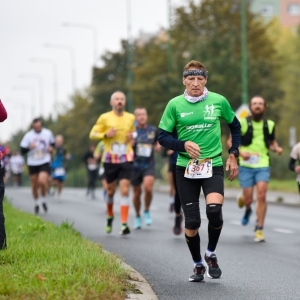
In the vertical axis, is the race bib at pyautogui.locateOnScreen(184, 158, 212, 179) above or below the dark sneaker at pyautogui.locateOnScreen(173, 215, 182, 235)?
above

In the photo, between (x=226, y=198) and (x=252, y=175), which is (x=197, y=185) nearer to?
(x=252, y=175)

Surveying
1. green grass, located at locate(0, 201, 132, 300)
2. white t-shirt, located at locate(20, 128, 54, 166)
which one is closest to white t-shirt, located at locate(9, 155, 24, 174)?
white t-shirt, located at locate(20, 128, 54, 166)

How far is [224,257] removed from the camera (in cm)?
1186

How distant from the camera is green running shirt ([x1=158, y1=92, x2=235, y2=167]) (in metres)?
9.27

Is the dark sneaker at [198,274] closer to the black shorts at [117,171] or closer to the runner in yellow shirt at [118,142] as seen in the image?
the runner in yellow shirt at [118,142]

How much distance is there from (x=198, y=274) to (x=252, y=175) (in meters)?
5.41

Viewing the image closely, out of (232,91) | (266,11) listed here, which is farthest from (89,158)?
(266,11)

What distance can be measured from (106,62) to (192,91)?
59964 millimetres

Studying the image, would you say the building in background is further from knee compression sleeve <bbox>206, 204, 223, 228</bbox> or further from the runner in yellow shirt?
knee compression sleeve <bbox>206, 204, 223, 228</bbox>

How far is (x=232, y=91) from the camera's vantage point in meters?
44.2

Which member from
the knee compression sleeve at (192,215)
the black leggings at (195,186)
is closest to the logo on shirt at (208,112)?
the black leggings at (195,186)

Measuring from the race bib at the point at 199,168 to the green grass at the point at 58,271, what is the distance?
3.50 feet

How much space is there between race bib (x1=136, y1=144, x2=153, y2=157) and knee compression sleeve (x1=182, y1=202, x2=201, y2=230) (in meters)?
7.94

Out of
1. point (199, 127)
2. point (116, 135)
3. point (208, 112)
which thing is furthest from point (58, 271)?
point (116, 135)
